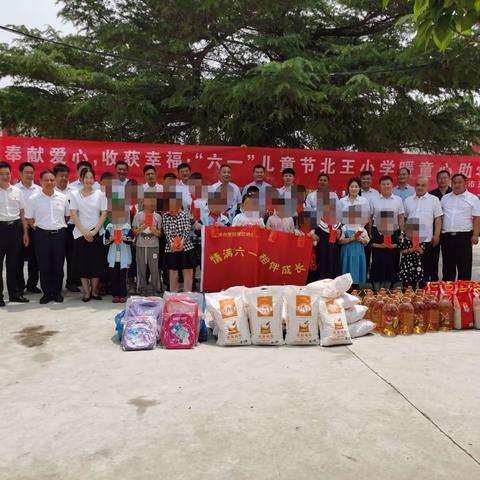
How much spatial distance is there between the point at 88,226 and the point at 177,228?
1060mm

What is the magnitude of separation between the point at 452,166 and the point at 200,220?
4.78 metres

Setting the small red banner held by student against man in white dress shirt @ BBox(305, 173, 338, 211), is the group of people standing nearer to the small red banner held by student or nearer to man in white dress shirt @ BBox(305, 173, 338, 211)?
man in white dress shirt @ BBox(305, 173, 338, 211)

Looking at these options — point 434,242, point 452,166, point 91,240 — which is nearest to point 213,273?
point 91,240

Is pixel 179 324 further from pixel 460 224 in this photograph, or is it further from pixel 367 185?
pixel 460 224

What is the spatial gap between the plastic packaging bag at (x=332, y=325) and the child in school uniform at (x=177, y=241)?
201cm

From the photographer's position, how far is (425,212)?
6.34 meters

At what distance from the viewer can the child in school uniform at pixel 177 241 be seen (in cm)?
586

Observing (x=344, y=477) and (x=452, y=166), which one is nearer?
(x=344, y=477)

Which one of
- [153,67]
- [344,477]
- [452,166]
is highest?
[153,67]

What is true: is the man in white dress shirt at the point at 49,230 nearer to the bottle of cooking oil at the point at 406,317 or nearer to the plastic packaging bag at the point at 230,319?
the plastic packaging bag at the point at 230,319

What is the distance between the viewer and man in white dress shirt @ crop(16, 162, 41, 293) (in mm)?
6329

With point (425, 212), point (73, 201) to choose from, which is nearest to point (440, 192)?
point (425, 212)

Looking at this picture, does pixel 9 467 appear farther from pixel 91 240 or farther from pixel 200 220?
pixel 200 220

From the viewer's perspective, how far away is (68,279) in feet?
21.9
